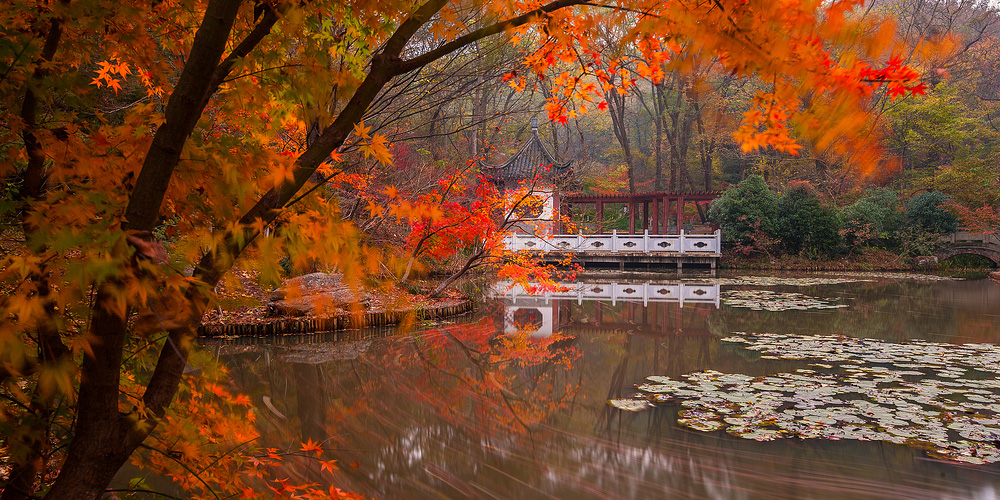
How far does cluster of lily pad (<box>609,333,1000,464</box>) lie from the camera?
3320 millimetres

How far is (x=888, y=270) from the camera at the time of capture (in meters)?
17.1

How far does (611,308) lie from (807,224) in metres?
11.3

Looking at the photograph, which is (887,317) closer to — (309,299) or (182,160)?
(309,299)

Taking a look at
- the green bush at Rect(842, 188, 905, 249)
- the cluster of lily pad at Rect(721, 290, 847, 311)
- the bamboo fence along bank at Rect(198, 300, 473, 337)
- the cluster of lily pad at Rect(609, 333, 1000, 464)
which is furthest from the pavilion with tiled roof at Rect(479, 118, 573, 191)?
the cluster of lily pad at Rect(609, 333, 1000, 464)

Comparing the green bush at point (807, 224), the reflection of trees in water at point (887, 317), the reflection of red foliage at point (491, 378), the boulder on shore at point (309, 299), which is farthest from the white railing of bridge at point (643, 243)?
the reflection of red foliage at point (491, 378)

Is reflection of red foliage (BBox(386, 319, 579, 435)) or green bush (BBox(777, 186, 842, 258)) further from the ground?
green bush (BBox(777, 186, 842, 258))

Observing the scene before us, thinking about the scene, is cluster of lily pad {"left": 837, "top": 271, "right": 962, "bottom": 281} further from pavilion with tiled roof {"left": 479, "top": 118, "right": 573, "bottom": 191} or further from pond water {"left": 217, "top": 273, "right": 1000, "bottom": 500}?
pond water {"left": 217, "top": 273, "right": 1000, "bottom": 500}

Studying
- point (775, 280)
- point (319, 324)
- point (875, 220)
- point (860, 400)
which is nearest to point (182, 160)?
point (860, 400)

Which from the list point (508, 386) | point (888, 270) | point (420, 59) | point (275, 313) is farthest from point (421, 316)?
point (888, 270)

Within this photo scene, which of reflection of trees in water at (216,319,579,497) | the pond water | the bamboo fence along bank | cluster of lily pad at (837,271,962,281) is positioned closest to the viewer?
the pond water

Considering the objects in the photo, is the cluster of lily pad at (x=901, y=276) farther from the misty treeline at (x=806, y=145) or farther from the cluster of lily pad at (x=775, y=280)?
the misty treeline at (x=806, y=145)

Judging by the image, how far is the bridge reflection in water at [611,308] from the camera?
284 inches

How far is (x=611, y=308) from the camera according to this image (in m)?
9.07

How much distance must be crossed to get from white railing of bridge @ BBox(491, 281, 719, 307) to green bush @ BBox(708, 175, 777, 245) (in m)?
5.25
